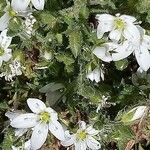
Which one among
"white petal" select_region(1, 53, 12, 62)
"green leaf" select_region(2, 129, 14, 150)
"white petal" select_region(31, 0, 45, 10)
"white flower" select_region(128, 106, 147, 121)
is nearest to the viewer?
"white petal" select_region(31, 0, 45, 10)

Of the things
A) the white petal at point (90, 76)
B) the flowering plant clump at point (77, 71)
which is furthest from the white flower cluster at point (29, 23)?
the white petal at point (90, 76)

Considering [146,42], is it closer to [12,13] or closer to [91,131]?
[91,131]

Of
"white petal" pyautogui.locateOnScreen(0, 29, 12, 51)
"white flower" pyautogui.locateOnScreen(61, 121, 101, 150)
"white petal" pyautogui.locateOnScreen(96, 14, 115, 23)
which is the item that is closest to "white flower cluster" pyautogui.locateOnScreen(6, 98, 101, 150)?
"white flower" pyautogui.locateOnScreen(61, 121, 101, 150)

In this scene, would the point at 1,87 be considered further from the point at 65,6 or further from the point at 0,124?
the point at 65,6

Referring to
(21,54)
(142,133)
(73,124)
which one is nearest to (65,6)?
(21,54)

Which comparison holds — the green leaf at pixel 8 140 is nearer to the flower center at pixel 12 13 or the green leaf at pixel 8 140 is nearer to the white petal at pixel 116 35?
the flower center at pixel 12 13

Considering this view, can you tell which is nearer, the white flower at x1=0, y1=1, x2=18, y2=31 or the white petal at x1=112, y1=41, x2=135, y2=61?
the white petal at x1=112, y1=41, x2=135, y2=61

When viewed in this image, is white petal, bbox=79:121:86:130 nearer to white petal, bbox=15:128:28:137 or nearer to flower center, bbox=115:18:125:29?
white petal, bbox=15:128:28:137
